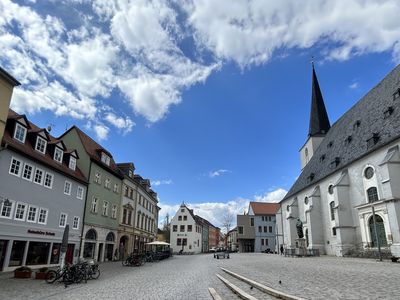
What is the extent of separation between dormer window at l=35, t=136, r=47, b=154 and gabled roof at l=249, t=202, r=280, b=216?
6905 cm

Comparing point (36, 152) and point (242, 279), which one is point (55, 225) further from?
point (242, 279)

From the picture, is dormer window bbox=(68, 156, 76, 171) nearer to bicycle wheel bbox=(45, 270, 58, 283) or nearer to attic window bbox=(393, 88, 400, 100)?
bicycle wheel bbox=(45, 270, 58, 283)

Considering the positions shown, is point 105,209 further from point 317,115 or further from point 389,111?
point 317,115

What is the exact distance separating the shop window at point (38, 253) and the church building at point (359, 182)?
25.2 metres

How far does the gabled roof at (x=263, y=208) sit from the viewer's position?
86.1 meters

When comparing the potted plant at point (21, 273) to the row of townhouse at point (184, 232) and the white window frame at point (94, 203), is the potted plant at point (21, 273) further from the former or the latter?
the row of townhouse at point (184, 232)

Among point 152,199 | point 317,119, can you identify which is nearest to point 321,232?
point 317,119

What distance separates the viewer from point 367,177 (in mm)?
30703

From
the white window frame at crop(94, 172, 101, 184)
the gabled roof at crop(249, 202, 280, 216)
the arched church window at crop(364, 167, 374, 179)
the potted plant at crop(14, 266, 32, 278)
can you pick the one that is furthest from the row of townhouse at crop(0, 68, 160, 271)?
the gabled roof at crop(249, 202, 280, 216)

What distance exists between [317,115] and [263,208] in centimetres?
3809

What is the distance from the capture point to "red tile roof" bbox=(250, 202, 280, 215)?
8612 cm

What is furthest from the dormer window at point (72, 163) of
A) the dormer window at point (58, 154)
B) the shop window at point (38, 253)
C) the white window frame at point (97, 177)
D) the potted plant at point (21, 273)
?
the potted plant at point (21, 273)

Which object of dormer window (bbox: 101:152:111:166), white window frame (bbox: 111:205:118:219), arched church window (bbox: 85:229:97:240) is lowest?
arched church window (bbox: 85:229:97:240)

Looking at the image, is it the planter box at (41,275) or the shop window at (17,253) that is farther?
the shop window at (17,253)
